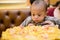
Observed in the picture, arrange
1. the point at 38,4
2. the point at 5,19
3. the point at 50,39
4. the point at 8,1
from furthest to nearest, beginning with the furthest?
the point at 8,1 → the point at 5,19 → the point at 38,4 → the point at 50,39

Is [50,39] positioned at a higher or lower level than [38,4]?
lower

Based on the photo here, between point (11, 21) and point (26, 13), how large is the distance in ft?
→ 0.73

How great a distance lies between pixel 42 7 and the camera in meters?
1.31

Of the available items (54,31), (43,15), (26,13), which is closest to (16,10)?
(26,13)

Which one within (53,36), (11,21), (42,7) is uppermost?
(42,7)

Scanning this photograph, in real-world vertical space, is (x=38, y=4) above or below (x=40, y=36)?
above

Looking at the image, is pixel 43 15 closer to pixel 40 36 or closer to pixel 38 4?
pixel 38 4

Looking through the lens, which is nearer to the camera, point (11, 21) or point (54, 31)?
point (54, 31)

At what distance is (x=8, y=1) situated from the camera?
8.48 feet

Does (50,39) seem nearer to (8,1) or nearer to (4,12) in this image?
(4,12)

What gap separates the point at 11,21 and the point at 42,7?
66cm

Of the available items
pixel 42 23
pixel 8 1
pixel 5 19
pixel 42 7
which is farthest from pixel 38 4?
pixel 8 1

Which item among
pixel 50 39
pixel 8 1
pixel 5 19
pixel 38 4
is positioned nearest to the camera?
pixel 50 39

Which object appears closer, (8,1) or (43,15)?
(43,15)
